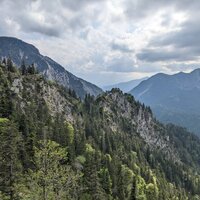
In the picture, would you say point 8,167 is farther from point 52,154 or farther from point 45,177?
point 52,154

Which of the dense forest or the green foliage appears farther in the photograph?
the dense forest

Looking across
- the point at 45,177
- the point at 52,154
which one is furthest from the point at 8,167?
the point at 52,154

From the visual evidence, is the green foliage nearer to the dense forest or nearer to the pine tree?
the dense forest

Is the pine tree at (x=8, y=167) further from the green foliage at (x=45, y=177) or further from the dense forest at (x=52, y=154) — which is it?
the green foliage at (x=45, y=177)

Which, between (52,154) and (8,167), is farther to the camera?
(8,167)

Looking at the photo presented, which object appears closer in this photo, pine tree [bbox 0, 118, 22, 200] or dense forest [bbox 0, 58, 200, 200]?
dense forest [bbox 0, 58, 200, 200]

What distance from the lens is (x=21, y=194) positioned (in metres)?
48.3

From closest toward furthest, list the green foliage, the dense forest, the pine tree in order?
the green foliage
the dense forest
the pine tree

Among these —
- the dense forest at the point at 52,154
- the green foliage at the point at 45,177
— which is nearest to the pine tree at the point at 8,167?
the dense forest at the point at 52,154

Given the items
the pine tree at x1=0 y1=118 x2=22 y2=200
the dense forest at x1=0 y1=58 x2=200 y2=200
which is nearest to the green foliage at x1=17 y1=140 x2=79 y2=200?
the dense forest at x1=0 y1=58 x2=200 y2=200

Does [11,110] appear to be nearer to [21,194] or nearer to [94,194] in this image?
[94,194]

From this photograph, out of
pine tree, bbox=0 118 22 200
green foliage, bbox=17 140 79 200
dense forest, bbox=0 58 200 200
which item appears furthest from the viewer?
pine tree, bbox=0 118 22 200

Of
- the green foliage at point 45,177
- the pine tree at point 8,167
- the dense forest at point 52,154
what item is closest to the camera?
the green foliage at point 45,177

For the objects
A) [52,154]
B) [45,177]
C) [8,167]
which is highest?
[52,154]
